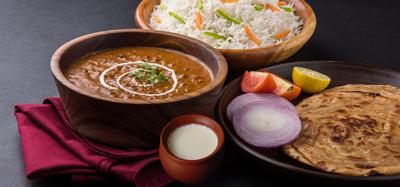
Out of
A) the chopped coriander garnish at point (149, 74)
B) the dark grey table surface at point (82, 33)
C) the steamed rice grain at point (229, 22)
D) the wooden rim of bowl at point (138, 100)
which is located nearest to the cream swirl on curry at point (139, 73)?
the chopped coriander garnish at point (149, 74)

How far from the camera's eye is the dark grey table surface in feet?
9.43

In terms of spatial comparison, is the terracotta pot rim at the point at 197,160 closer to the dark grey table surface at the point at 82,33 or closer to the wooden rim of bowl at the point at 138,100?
the wooden rim of bowl at the point at 138,100

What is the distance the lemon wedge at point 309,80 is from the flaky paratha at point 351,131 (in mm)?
62

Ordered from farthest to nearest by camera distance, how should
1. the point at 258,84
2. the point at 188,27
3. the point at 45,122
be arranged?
the point at 188,27
the point at 258,84
the point at 45,122

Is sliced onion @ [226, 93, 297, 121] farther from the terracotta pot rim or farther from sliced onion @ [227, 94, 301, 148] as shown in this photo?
the terracotta pot rim

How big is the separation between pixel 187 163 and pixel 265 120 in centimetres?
67

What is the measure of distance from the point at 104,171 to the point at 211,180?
Answer: 0.56 metres

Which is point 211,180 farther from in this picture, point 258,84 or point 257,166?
point 258,84

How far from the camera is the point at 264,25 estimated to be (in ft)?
13.2

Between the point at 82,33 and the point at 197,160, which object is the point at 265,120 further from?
the point at 82,33

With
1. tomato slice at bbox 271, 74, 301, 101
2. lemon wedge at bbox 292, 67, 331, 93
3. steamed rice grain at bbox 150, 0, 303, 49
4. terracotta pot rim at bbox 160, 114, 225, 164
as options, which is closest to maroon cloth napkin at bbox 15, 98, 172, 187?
terracotta pot rim at bbox 160, 114, 225, 164

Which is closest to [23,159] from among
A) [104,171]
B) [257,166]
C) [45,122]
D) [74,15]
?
[45,122]

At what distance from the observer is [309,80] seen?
3428 millimetres

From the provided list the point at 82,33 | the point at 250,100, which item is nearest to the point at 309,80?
the point at 250,100
